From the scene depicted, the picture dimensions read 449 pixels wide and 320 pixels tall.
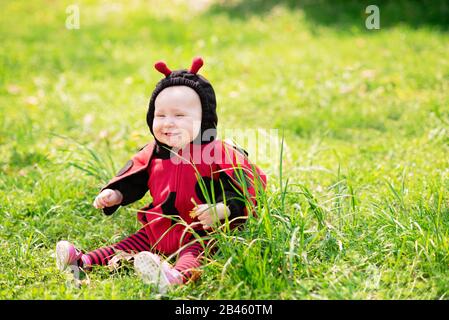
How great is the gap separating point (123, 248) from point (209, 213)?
507 millimetres

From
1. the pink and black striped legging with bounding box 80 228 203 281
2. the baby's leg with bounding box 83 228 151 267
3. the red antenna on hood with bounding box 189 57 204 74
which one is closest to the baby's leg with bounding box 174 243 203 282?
the pink and black striped legging with bounding box 80 228 203 281

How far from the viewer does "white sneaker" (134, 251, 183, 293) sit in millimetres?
2686

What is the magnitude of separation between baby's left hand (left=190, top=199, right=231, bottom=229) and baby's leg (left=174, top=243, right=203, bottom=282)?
0.12 m

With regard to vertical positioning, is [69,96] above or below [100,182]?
above

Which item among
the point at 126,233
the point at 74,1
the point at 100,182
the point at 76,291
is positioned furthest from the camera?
the point at 74,1

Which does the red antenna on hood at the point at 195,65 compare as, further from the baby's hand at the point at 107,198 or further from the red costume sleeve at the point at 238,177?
the baby's hand at the point at 107,198

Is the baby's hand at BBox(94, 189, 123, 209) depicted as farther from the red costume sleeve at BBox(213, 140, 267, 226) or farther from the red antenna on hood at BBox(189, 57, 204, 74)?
the red antenna on hood at BBox(189, 57, 204, 74)

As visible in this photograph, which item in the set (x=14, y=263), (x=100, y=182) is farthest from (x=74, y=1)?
(x=14, y=263)

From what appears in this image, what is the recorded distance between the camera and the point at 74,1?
32.6 feet

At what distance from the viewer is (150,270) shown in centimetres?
272

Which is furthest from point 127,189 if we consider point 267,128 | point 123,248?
point 267,128

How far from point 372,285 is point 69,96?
4.02m
